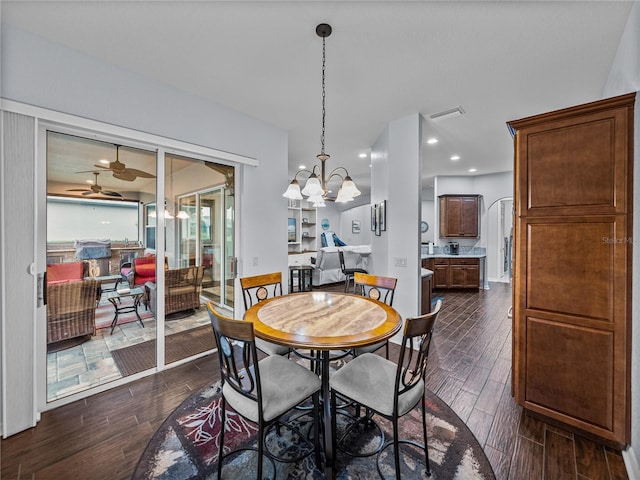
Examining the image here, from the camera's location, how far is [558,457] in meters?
1.67

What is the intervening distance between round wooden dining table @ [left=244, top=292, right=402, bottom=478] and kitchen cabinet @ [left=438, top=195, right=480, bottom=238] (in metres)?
5.59

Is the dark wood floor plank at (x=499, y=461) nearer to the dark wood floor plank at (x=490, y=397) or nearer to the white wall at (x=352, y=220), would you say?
the dark wood floor plank at (x=490, y=397)

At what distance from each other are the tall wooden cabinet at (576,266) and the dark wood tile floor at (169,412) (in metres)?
0.22

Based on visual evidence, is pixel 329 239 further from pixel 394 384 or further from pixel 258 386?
pixel 258 386

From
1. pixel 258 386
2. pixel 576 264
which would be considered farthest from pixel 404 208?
pixel 258 386

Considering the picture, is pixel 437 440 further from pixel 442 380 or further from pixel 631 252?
pixel 631 252

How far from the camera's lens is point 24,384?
193 centimetres

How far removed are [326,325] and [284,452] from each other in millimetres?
871

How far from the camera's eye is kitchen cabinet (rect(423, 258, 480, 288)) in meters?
6.43

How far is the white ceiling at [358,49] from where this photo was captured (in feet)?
5.83

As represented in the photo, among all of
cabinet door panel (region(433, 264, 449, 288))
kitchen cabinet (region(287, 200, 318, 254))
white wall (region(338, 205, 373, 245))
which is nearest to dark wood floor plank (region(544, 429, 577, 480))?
cabinet door panel (region(433, 264, 449, 288))

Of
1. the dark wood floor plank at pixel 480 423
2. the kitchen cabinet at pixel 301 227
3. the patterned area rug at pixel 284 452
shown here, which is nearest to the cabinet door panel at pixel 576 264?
the dark wood floor plank at pixel 480 423

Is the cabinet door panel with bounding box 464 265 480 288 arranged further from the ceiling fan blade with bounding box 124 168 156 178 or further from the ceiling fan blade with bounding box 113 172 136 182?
the ceiling fan blade with bounding box 113 172 136 182

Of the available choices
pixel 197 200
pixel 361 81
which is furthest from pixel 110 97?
pixel 361 81
